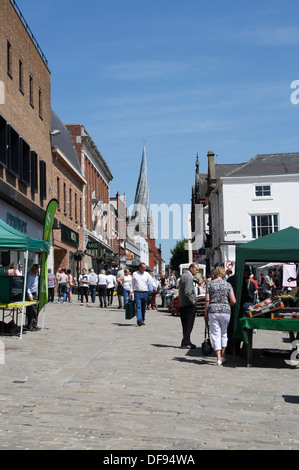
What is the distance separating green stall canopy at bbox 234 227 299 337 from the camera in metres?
11.7

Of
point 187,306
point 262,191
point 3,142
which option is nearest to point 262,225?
point 262,191

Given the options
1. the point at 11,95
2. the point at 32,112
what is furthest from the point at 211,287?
the point at 32,112

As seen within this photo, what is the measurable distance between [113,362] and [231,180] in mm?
42025

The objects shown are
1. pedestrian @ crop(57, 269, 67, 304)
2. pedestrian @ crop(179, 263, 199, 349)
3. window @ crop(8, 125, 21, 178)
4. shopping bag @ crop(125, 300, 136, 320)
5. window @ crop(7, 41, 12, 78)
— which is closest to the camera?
pedestrian @ crop(179, 263, 199, 349)

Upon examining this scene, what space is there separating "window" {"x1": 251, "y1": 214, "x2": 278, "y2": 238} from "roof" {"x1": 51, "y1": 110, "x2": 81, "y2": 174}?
14.2 meters

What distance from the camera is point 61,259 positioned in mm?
44531

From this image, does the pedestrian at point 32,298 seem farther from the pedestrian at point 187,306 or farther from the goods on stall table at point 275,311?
the goods on stall table at point 275,311

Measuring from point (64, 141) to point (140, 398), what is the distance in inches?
1589

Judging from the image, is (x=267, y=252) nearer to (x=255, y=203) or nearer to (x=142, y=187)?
(x=255, y=203)

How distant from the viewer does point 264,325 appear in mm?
11141

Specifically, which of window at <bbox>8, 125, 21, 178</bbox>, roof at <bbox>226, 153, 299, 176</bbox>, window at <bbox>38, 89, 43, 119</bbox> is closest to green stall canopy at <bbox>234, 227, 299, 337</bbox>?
window at <bbox>8, 125, 21, 178</bbox>

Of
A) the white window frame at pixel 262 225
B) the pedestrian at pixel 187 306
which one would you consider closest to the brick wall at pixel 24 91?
the pedestrian at pixel 187 306

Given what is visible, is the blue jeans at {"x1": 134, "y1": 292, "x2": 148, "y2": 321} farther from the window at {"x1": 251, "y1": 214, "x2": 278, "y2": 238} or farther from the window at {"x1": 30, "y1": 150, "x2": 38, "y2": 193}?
the window at {"x1": 251, "y1": 214, "x2": 278, "y2": 238}
